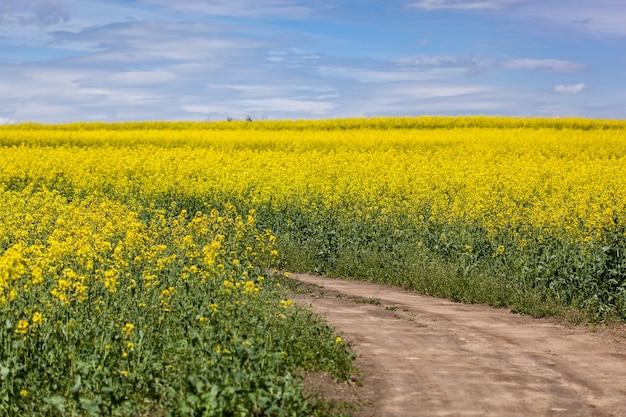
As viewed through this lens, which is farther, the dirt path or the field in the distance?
the dirt path

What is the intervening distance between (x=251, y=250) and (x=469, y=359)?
178 inches

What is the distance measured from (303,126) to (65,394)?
143 feet

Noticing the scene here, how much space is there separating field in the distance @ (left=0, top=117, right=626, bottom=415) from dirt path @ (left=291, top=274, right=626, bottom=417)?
2.17 feet

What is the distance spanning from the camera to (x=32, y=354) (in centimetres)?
938

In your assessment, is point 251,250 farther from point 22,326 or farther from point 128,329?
point 22,326

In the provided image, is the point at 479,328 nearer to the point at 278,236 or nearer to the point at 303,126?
the point at 278,236

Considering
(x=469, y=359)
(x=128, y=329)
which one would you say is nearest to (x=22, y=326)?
(x=128, y=329)

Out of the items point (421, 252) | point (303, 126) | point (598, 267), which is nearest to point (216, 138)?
point (303, 126)

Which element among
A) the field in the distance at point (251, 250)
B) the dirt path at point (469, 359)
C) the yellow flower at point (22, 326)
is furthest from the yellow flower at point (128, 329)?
the dirt path at point (469, 359)

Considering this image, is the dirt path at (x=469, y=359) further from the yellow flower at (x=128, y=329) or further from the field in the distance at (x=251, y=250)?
the yellow flower at (x=128, y=329)

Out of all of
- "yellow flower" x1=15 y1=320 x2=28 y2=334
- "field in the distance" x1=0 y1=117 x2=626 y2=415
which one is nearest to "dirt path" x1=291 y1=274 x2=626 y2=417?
"field in the distance" x1=0 y1=117 x2=626 y2=415

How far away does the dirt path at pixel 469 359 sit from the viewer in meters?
9.31

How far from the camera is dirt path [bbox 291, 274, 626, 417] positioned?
30.6 ft

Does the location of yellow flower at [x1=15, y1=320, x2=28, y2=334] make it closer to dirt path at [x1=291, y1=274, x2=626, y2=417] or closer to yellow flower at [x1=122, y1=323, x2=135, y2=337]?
yellow flower at [x1=122, y1=323, x2=135, y2=337]
